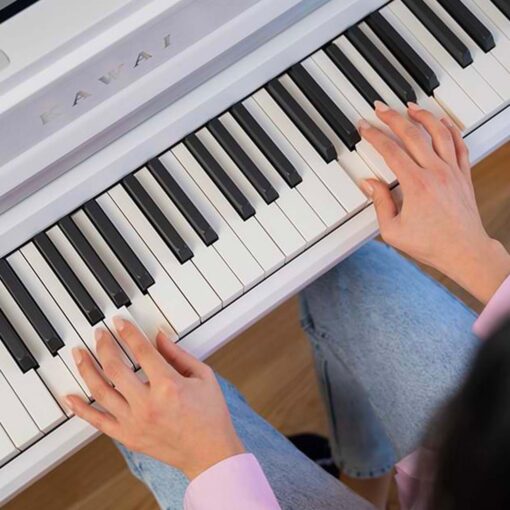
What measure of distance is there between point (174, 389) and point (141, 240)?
0.59 ft

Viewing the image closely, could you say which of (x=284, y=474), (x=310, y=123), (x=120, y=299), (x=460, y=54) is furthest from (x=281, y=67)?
(x=284, y=474)

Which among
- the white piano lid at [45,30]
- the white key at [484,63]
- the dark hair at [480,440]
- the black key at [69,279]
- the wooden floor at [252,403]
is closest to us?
the dark hair at [480,440]

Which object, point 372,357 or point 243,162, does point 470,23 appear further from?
point 372,357

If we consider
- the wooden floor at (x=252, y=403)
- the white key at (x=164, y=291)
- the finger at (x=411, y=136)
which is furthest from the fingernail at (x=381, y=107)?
the wooden floor at (x=252, y=403)

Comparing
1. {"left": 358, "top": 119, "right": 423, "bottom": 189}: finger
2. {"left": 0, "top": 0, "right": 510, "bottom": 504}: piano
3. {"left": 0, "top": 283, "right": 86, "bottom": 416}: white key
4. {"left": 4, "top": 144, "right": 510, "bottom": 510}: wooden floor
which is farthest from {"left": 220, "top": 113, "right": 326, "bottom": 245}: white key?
{"left": 4, "top": 144, "right": 510, "bottom": 510}: wooden floor

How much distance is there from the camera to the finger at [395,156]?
3.24 ft

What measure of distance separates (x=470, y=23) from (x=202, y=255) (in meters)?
0.44

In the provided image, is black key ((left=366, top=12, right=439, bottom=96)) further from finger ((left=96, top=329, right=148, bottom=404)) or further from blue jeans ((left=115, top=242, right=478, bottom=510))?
finger ((left=96, top=329, right=148, bottom=404))

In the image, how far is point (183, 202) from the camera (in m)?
0.99

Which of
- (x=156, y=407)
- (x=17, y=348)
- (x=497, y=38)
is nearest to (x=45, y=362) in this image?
(x=17, y=348)

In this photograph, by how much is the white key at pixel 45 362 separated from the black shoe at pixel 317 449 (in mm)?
678

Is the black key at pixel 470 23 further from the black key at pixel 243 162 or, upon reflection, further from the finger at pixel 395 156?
Result: the black key at pixel 243 162

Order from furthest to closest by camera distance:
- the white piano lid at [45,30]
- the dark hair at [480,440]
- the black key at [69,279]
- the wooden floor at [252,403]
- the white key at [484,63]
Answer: the wooden floor at [252,403] → the white key at [484,63] → the black key at [69,279] → the white piano lid at [45,30] → the dark hair at [480,440]

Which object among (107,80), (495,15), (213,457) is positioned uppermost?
(107,80)
